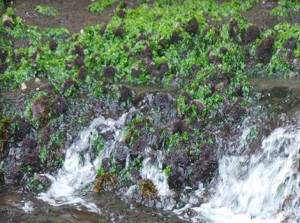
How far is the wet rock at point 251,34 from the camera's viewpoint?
11.9 m

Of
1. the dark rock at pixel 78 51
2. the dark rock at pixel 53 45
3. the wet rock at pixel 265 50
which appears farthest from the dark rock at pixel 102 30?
the wet rock at pixel 265 50

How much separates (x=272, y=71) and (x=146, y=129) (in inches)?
135

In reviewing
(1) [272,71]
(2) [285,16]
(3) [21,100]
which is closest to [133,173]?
(3) [21,100]

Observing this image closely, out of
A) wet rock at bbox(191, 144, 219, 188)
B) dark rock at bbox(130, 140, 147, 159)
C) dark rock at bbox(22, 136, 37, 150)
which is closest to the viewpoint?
wet rock at bbox(191, 144, 219, 188)

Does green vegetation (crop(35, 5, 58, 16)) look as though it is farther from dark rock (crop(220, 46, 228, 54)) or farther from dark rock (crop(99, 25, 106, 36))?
dark rock (crop(220, 46, 228, 54))

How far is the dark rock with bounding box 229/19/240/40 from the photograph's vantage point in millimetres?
12078

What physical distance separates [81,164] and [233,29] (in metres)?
4.98

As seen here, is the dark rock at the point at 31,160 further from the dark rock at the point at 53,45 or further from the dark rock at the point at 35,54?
the dark rock at the point at 53,45

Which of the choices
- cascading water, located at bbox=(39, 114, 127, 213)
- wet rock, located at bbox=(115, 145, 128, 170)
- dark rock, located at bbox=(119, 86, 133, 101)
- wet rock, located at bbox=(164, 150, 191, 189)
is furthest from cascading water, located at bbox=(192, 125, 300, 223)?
dark rock, located at bbox=(119, 86, 133, 101)

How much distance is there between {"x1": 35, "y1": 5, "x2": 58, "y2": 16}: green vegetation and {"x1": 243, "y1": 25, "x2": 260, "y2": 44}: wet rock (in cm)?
562

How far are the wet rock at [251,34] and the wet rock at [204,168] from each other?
417 cm

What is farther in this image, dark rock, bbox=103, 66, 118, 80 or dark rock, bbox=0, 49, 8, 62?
dark rock, bbox=0, 49, 8, 62

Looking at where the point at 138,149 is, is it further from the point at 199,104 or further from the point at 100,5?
the point at 100,5

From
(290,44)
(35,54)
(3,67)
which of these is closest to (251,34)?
(290,44)
